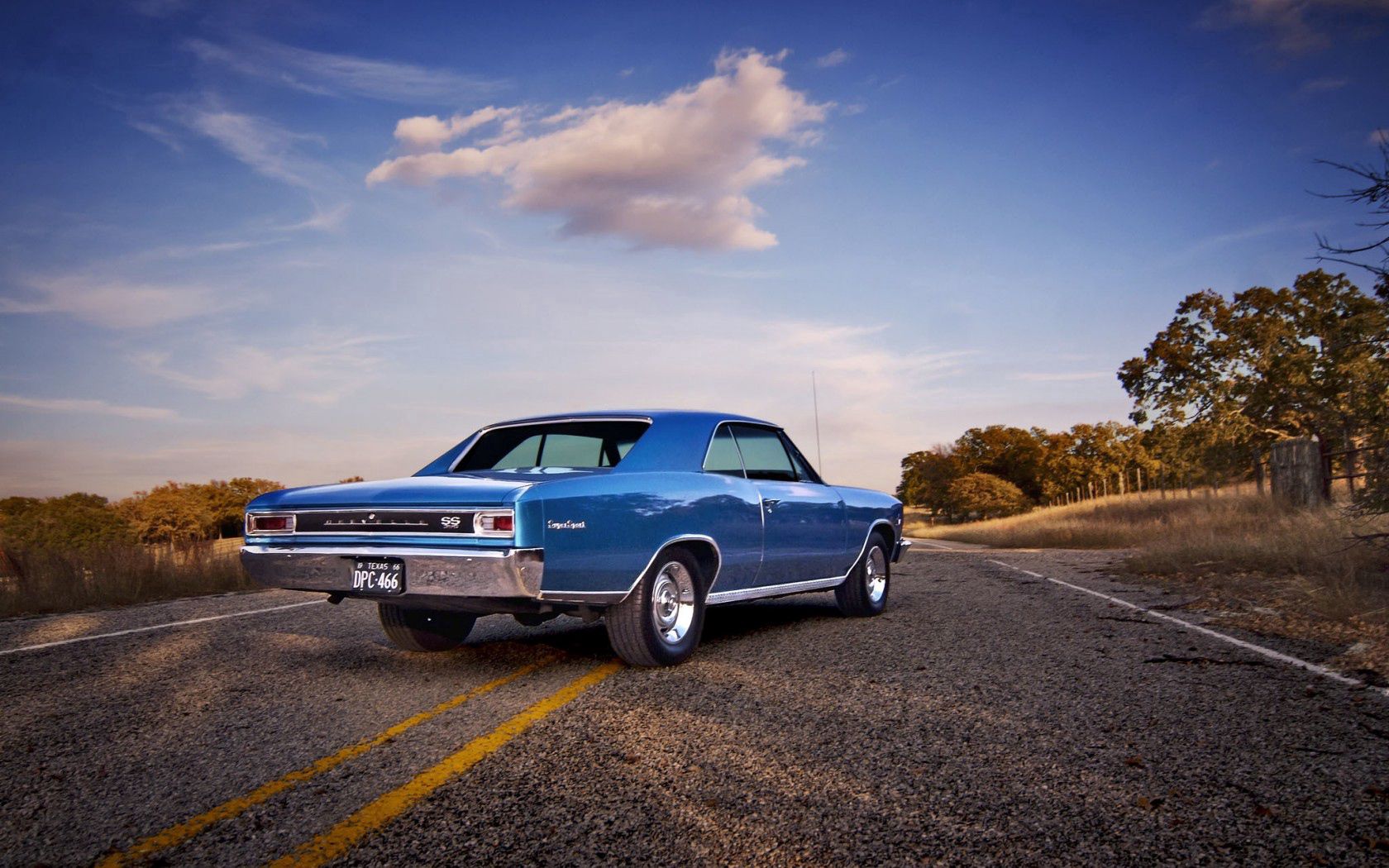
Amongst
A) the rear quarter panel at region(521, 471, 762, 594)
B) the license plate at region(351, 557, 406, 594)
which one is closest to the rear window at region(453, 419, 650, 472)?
the rear quarter panel at region(521, 471, 762, 594)

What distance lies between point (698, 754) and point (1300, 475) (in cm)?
1950

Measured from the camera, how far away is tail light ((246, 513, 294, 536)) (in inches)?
216

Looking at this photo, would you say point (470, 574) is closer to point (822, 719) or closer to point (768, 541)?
point (822, 719)

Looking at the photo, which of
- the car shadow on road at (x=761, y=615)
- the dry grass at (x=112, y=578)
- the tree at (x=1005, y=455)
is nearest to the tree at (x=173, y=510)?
the dry grass at (x=112, y=578)

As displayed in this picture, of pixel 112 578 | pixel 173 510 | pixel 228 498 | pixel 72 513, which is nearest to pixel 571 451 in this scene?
pixel 112 578

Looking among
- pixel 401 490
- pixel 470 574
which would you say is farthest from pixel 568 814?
pixel 401 490

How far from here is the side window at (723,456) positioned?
6.27 meters

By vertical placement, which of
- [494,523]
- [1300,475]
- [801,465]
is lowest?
[1300,475]

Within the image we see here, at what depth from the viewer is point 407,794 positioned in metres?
3.26

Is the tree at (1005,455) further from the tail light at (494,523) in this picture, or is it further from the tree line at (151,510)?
the tail light at (494,523)

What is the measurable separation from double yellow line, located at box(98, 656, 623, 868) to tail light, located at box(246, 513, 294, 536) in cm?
156

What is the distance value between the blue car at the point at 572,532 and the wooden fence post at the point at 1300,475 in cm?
1589

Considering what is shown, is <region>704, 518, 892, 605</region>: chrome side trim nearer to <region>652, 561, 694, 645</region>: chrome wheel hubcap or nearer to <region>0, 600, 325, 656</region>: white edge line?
<region>652, 561, 694, 645</region>: chrome wheel hubcap

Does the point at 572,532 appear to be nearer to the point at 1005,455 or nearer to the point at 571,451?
the point at 571,451
